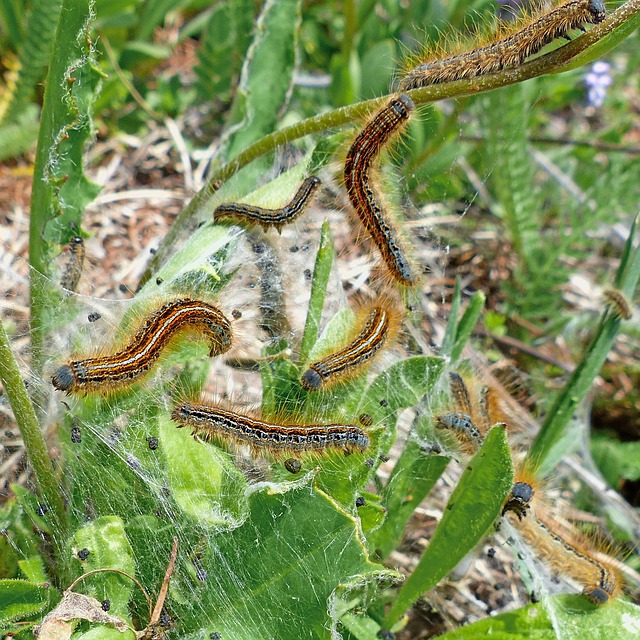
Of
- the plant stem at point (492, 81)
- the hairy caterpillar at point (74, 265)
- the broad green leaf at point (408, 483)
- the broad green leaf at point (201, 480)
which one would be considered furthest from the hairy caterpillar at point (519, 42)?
the hairy caterpillar at point (74, 265)

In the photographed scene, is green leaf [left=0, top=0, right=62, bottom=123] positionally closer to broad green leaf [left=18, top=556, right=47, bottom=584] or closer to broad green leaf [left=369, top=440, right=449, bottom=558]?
broad green leaf [left=18, top=556, right=47, bottom=584]

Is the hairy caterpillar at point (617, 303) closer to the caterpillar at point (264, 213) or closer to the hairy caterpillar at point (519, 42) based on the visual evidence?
the hairy caterpillar at point (519, 42)

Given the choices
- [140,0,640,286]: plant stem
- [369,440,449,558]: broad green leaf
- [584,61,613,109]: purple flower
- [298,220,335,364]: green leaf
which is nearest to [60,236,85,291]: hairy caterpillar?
[140,0,640,286]: plant stem

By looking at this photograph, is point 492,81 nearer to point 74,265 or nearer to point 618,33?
point 618,33

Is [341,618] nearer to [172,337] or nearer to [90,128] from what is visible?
[172,337]

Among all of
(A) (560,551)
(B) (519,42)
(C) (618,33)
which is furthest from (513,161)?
(A) (560,551)

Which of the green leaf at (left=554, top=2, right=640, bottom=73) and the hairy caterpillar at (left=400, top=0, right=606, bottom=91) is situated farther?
the hairy caterpillar at (left=400, top=0, right=606, bottom=91)
